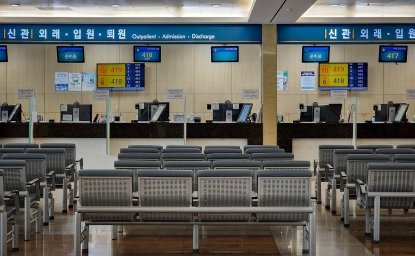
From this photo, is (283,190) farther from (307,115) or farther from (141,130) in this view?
(307,115)

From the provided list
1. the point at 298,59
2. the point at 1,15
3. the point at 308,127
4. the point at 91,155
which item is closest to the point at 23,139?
the point at 91,155

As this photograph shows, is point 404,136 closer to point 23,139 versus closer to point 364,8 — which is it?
point 364,8

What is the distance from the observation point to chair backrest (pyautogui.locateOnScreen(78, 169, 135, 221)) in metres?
6.91

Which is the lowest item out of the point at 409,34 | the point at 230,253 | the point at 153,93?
the point at 230,253

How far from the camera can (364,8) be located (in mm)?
16031

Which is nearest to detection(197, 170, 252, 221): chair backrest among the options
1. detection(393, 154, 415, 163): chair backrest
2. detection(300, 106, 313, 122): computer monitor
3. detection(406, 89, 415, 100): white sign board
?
detection(393, 154, 415, 163): chair backrest

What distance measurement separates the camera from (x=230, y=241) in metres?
8.02

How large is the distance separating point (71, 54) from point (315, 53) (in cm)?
592

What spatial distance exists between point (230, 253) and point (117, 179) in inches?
56.1

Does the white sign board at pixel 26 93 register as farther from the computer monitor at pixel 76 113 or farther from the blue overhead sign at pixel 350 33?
the blue overhead sign at pixel 350 33

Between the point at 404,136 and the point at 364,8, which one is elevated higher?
the point at 364,8

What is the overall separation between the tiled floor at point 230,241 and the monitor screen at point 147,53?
850cm

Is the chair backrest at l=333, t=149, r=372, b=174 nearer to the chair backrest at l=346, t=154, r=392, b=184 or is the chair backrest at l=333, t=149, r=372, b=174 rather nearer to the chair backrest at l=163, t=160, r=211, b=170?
the chair backrest at l=346, t=154, r=392, b=184

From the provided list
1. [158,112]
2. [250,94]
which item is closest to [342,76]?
[250,94]
